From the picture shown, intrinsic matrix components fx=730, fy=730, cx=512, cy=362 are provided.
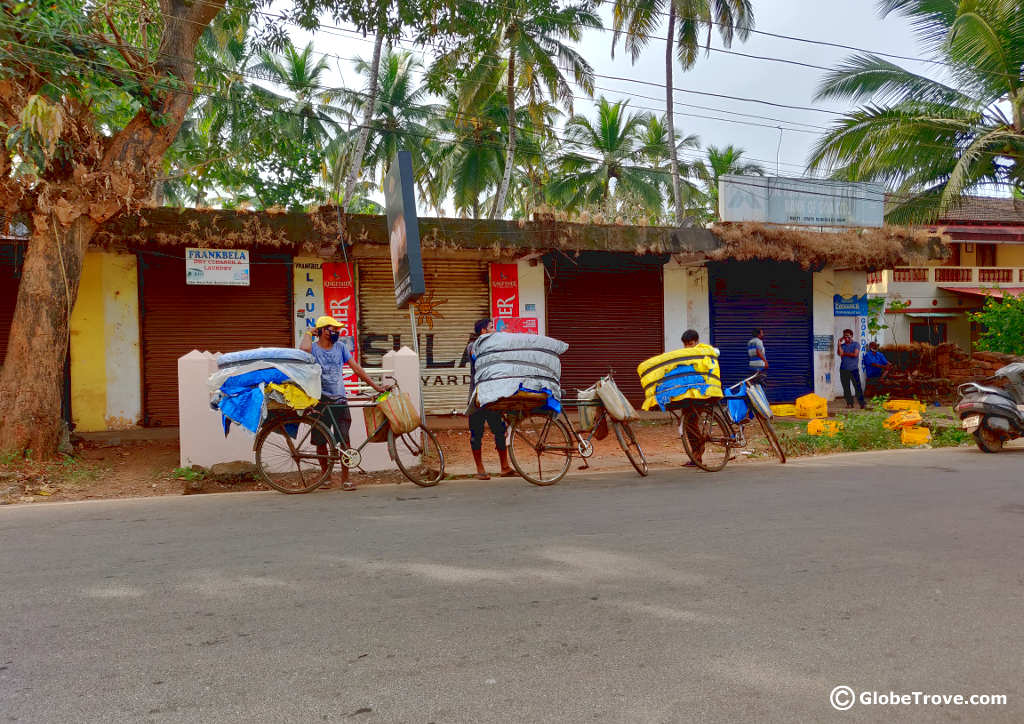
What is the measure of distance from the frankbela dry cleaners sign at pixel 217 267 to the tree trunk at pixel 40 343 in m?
2.64

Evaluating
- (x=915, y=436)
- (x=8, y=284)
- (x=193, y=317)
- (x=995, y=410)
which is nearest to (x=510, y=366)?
(x=995, y=410)

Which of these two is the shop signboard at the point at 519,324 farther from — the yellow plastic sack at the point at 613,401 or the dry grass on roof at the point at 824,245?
the yellow plastic sack at the point at 613,401

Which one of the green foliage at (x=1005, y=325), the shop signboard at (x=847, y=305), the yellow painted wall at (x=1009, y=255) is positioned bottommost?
the green foliage at (x=1005, y=325)

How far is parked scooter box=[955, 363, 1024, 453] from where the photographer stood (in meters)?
9.74

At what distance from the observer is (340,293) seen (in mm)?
12797

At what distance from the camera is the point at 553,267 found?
45.3ft

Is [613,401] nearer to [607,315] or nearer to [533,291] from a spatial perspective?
[533,291]

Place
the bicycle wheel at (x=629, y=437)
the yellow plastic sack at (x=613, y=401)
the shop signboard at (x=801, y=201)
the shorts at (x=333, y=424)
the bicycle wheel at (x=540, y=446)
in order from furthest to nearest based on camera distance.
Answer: the shop signboard at (x=801, y=201)
the bicycle wheel at (x=629, y=437)
the yellow plastic sack at (x=613, y=401)
the bicycle wheel at (x=540, y=446)
the shorts at (x=333, y=424)

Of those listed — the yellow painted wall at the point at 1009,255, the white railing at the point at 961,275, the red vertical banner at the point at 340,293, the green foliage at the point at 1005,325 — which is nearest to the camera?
the red vertical banner at the point at 340,293

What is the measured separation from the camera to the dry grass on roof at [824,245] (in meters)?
13.6

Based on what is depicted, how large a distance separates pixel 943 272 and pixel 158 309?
26479 millimetres

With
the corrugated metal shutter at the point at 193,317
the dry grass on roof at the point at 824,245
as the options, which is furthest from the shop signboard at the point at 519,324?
the corrugated metal shutter at the point at 193,317

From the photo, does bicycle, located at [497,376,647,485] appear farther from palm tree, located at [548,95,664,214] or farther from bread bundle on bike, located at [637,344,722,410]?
palm tree, located at [548,95,664,214]

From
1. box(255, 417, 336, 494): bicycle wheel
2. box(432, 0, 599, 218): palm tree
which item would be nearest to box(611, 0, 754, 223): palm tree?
box(432, 0, 599, 218): palm tree
